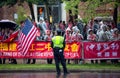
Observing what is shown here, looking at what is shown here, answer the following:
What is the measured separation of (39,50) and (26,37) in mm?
999

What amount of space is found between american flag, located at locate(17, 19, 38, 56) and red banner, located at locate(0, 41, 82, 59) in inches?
10.6

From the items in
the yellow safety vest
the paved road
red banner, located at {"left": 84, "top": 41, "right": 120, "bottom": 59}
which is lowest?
the paved road

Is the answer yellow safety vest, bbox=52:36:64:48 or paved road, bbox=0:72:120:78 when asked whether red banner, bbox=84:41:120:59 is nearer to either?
paved road, bbox=0:72:120:78

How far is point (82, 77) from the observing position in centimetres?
2228

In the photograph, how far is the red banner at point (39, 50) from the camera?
27.2 meters

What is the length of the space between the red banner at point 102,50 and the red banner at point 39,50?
52 cm

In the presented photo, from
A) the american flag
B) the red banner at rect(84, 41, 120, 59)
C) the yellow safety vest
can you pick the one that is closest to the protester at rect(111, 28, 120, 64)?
→ the red banner at rect(84, 41, 120, 59)

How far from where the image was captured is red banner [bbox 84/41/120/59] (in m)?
27.3

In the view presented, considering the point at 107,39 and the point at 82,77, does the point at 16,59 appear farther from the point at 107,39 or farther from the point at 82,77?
the point at 82,77

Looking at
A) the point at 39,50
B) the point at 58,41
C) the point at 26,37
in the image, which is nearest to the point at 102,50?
the point at 39,50

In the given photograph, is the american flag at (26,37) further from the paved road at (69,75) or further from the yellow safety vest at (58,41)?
the yellow safety vest at (58,41)

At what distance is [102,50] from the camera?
27.4 m

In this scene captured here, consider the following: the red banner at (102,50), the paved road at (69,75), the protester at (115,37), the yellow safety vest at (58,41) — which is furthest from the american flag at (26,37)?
the yellow safety vest at (58,41)

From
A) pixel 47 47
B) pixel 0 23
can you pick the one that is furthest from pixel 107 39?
pixel 0 23
